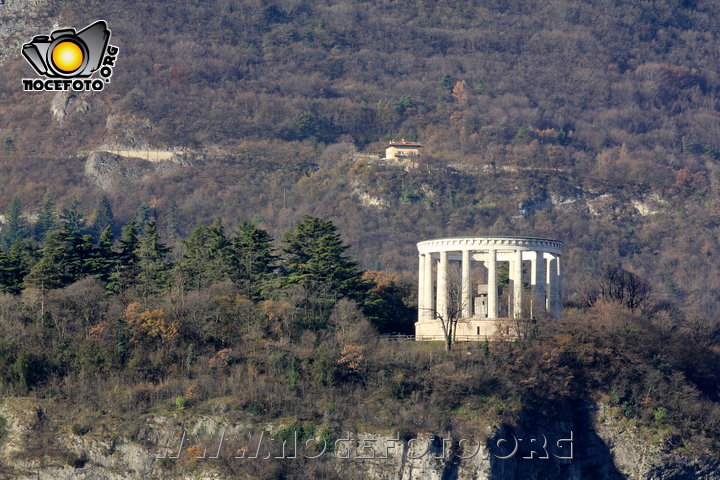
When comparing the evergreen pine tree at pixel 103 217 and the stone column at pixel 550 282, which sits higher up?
the evergreen pine tree at pixel 103 217

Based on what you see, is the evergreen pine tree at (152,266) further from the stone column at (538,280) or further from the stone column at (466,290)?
the stone column at (538,280)

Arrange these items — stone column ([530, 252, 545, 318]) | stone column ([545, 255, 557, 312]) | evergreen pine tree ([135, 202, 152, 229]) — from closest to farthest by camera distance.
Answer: stone column ([530, 252, 545, 318]) < stone column ([545, 255, 557, 312]) < evergreen pine tree ([135, 202, 152, 229])

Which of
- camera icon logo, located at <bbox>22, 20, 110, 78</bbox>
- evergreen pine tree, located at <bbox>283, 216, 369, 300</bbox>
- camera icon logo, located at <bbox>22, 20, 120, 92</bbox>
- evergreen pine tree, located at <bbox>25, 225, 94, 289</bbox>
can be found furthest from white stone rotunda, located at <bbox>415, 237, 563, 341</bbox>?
camera icon logo, located at <bbox>22, 20, 110, 78</bbox>

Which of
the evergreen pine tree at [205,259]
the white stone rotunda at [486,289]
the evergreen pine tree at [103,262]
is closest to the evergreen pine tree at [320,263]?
the evergreen pine tree at [205,259]

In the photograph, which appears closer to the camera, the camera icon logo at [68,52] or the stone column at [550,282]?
the camera icon logo at [68,52]

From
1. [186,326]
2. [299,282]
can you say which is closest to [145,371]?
[186,326]

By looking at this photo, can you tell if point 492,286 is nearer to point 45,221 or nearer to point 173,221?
point 45,221

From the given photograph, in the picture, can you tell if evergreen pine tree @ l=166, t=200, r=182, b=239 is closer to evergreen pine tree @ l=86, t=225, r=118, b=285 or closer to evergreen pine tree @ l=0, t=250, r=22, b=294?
evergreen pine tree @ l=86, t=225, r=118, b=285
